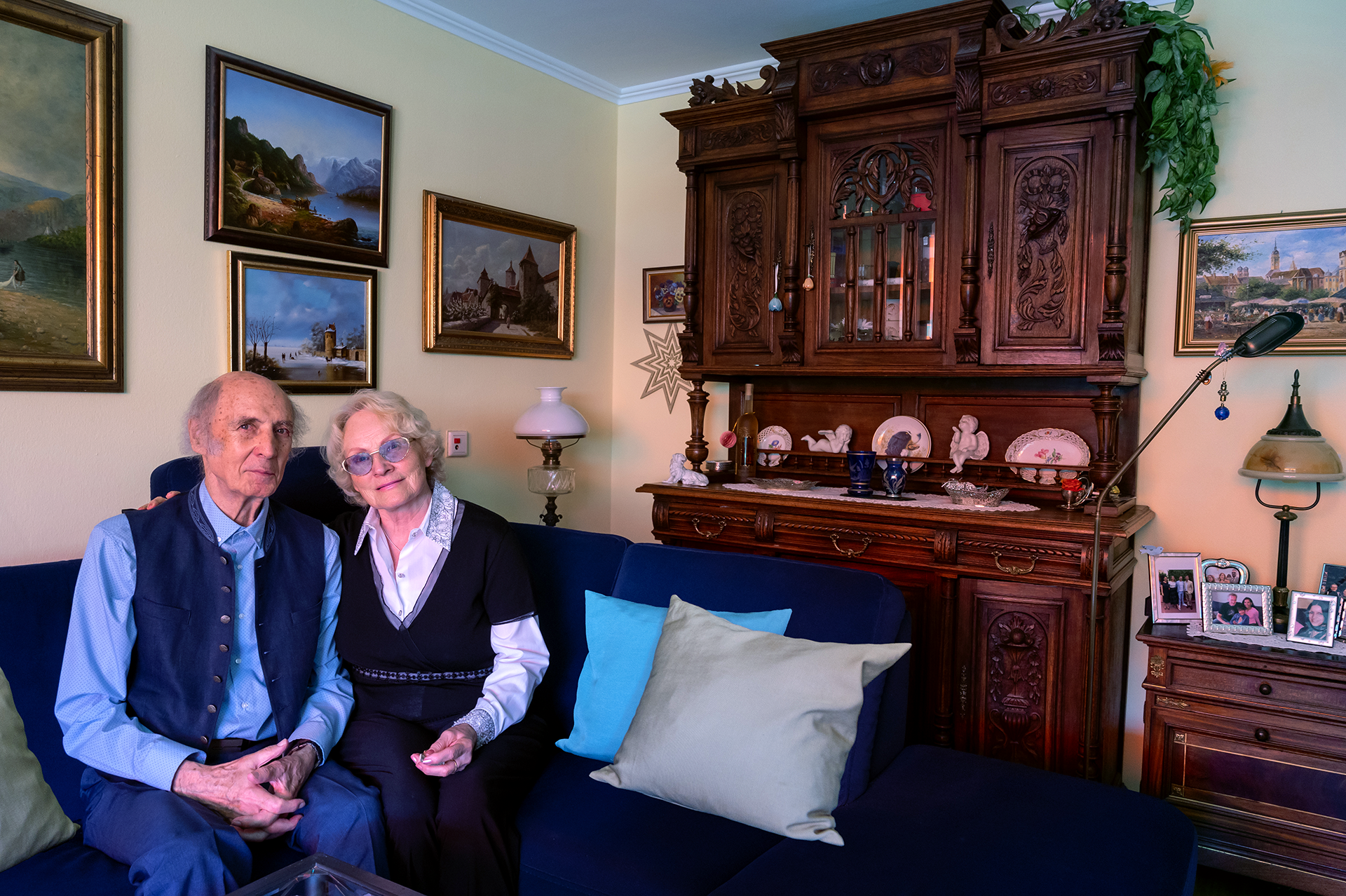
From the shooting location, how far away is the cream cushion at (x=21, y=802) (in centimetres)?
157

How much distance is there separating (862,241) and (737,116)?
0.72m

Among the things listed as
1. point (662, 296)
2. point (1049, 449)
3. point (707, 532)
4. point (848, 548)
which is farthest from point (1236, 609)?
point (662, 296)

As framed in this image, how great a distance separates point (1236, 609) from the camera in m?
2.71

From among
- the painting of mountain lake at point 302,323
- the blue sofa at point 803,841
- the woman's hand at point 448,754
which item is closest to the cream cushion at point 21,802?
the blue sofa at point 803,841

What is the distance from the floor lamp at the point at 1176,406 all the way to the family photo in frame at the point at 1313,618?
20.6 inches

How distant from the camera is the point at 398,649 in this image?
2.00 meters

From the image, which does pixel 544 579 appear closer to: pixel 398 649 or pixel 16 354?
pixel 398 649

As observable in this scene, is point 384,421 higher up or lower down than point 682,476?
higher up

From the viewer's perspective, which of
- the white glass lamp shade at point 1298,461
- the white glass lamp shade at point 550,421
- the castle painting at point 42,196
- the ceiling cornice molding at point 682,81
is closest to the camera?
the castle painting at point 42,196

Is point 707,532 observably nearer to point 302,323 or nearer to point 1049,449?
point 1049,449

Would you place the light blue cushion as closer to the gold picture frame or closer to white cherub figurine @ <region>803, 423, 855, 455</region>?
white cherub figurine @ <region>803, 423, 855, 455</region>

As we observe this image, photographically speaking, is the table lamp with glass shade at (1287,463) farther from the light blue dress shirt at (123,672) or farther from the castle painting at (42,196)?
the castle painting at (42,196)


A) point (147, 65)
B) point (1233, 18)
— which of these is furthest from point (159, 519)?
point (1233, 18)

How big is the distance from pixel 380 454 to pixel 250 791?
731 millimetres
